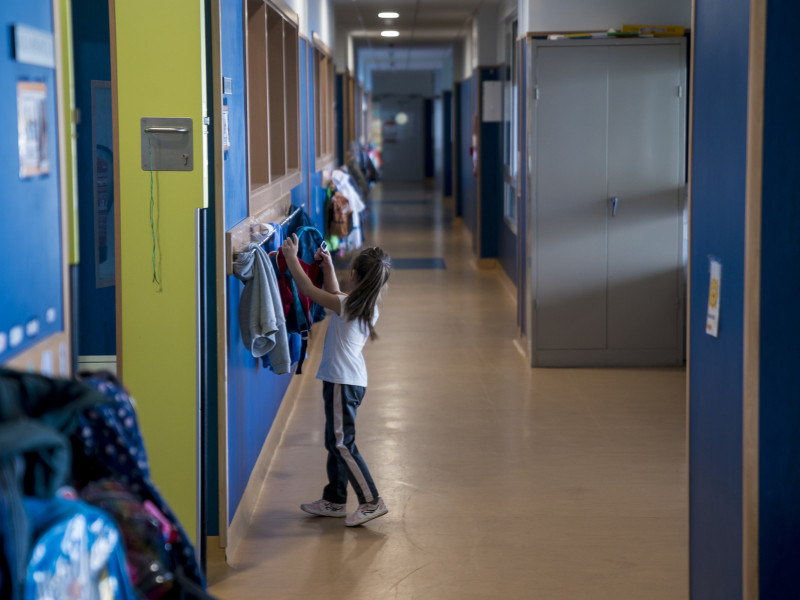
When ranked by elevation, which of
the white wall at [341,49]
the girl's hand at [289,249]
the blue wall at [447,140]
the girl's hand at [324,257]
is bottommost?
the girl's hand at [324,257]

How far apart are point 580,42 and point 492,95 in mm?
4505

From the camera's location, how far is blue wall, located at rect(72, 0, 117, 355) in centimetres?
365

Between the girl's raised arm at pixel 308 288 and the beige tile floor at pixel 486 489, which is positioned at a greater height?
the girl's raised arm at pixel 308 288

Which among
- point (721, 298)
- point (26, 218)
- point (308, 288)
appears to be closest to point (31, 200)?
point (26, 218)

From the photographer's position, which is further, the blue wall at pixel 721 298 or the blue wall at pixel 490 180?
the blue wall at pixel 490 180

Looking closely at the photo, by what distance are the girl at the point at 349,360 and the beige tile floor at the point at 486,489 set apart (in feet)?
0.59

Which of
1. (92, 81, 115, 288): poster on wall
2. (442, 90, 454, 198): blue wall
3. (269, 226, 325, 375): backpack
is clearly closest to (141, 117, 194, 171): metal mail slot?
(92, 81, 115, 288): poster on wall

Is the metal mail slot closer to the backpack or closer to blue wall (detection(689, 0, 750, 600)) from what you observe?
the backpack

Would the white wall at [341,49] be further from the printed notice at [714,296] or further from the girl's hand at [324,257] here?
the printed notice at [714,296]

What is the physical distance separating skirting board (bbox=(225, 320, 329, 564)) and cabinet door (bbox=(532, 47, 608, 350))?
5.77 feet

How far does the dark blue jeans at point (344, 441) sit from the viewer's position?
383cm

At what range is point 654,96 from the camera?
635 centimetres

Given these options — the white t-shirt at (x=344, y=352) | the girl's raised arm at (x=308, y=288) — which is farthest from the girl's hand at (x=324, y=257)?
the white t-shirt at (x=344, y=352)

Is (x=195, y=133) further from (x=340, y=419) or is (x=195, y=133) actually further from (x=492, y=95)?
(x=492, y=95)
